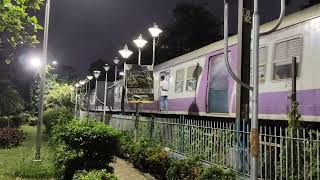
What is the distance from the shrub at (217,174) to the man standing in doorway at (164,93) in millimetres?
12252

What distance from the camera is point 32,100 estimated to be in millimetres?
65188

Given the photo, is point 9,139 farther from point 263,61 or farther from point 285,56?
point 285,56

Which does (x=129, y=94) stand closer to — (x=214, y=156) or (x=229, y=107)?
(x=229, y=107)

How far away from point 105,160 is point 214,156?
8.10 ft

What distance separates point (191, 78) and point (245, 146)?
340 inches

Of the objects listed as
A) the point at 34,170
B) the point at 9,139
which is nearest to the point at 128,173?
the point at 34,170

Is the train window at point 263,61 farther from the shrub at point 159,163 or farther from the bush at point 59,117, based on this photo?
the bush at point 59,117

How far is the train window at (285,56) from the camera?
10914 millimetres

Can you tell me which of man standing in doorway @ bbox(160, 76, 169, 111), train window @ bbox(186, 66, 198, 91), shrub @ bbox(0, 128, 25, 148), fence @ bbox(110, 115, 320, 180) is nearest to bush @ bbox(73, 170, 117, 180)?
fence @ bbox(110, 115, 320, 180)

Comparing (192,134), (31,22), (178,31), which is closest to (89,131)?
(192,134)

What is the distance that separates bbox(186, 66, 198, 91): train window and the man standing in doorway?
2.99 meters

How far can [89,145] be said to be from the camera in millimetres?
9992

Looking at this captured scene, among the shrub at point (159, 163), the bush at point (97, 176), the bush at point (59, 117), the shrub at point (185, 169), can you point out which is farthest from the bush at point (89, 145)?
the bush at point (59, 117)

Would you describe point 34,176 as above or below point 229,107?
below
